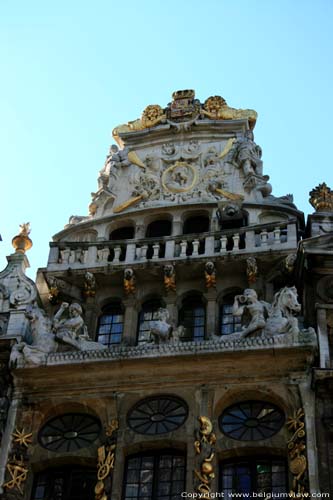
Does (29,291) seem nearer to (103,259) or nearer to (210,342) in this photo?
(103,259)

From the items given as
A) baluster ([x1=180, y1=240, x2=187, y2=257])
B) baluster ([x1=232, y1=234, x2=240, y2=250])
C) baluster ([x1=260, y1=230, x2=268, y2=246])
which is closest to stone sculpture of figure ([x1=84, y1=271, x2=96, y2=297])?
baluster ([x1=180, y1=240, x2=187, y2=257])

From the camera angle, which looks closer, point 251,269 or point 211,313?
point 211,313

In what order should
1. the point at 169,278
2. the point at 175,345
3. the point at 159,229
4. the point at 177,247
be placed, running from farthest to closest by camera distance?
the point at 159,229 < the point at 177,247 < the point at 169,278 < the point at 175,345

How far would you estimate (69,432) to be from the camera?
23.8 meters

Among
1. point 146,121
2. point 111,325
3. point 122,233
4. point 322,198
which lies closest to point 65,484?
point 111,325

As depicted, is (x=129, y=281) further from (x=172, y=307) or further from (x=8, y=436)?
(x=8, y=436)

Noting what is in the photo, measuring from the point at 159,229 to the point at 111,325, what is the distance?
12.0 feet

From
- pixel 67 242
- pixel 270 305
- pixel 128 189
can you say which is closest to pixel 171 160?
pixel 128 189

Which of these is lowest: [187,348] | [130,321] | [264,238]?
[187,348]

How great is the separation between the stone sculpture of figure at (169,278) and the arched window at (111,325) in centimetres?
126

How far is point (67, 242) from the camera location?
91.8ft

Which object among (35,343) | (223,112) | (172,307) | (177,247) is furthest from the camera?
(223,112)

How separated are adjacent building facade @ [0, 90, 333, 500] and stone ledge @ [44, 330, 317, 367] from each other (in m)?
0.03

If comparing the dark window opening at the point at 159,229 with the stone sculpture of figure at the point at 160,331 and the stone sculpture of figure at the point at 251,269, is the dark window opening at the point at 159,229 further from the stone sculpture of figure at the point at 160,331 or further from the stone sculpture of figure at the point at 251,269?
the stone sculpture of figure at the point at 160,331
